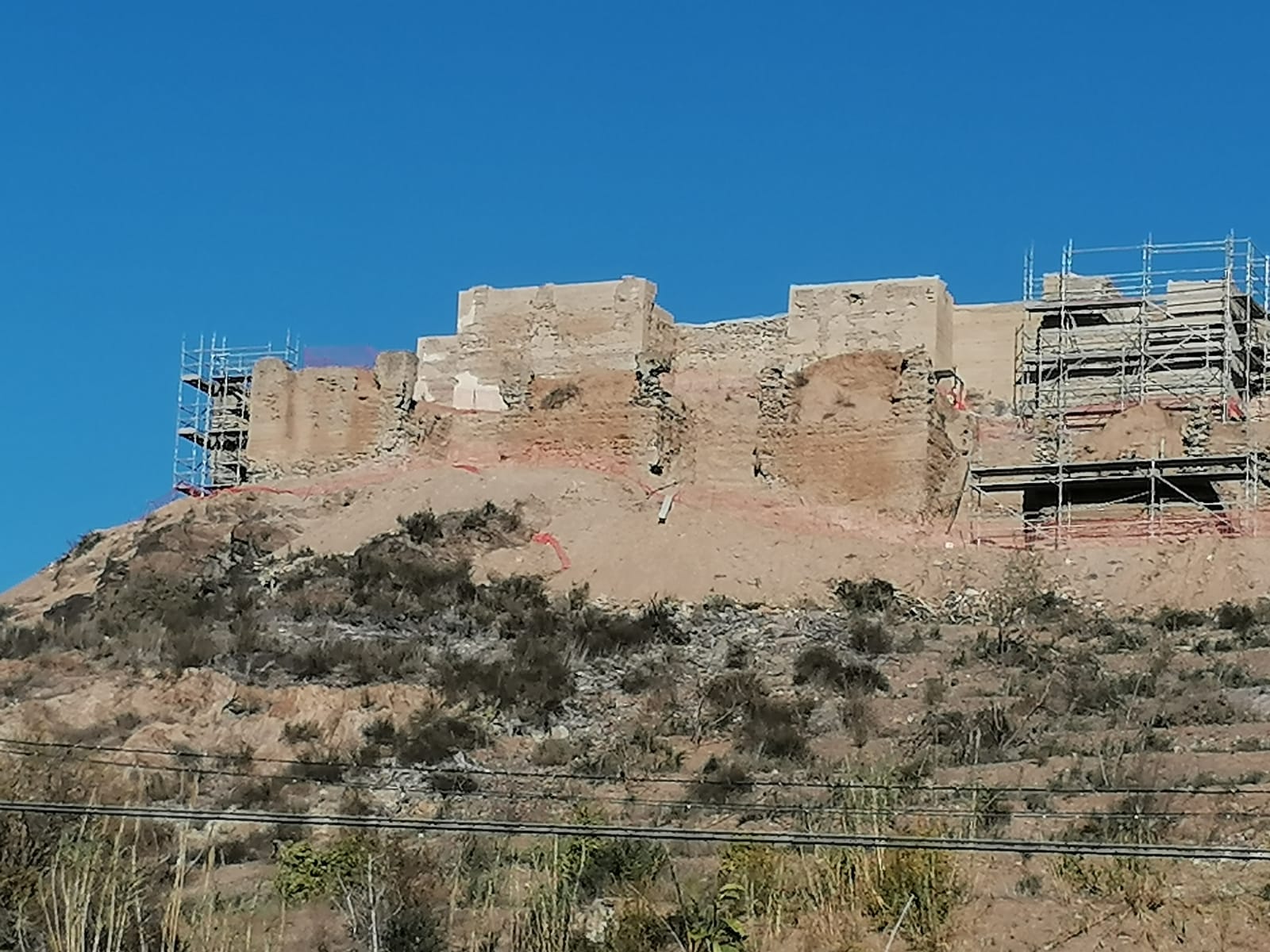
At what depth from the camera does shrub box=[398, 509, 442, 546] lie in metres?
34.4

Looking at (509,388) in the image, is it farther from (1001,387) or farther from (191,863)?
(191,863)

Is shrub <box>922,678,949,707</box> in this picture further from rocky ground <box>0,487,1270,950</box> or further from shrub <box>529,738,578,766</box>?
shrub <box>529,738,578,766</box>

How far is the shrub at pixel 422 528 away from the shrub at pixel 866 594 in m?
6.63

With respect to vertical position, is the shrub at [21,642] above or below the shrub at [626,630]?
below

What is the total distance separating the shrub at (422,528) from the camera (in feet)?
113

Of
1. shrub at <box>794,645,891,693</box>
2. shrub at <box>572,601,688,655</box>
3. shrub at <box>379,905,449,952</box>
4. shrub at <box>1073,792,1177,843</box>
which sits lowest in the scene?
shrub at <box>379,905,449,952</box>

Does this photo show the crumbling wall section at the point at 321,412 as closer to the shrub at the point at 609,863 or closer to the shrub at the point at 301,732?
the shrub at the point at 301,732

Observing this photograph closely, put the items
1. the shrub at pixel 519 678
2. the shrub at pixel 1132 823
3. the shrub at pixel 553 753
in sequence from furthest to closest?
the shrub at pixel 519 678, the shrub at pixel 553 753, the shrub at pixel 1132 823

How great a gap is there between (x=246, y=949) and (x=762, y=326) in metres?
23.8

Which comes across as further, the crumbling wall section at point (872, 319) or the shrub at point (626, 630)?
the crumbling wall section at point (872, 319)

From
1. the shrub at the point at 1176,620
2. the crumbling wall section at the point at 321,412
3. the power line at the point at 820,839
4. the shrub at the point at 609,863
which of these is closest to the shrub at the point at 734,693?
the shrub at the point at 1176,620

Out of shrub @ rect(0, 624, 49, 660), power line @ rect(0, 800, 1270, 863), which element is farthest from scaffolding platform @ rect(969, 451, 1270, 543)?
power line @ rect(0, 800, 1270, 863)

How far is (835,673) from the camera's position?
27812 mm

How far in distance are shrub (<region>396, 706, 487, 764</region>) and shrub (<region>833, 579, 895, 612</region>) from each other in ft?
21.5
